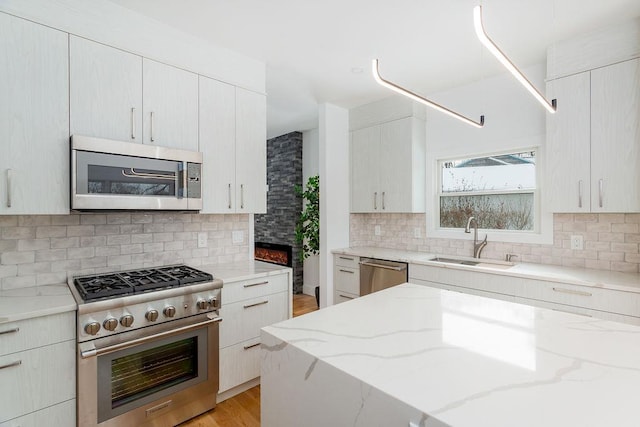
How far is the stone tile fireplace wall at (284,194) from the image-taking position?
17.1ft

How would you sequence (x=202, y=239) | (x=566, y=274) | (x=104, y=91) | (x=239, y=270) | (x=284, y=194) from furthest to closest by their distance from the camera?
1. (x=284, y=194)
2. (x=202, y=239)
3. (x=239, y=270)
4. (x=566, y=274)
5. (x=104, y=91)

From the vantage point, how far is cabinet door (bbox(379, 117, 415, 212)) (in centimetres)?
350

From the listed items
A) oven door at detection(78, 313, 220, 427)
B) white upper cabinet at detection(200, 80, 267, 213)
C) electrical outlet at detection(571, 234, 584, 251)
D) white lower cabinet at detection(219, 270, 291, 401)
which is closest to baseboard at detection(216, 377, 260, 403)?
white lower cabinet at detection(219, 270, 291, 401)

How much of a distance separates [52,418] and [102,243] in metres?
1.04

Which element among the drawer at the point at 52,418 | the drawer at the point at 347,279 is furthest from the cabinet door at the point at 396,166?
the drawer at the point at 52,418

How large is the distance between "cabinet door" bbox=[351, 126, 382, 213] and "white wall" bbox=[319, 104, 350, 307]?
0.40 feet

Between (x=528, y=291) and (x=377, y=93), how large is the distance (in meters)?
2.40

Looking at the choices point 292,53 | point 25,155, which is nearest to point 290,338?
point 25,155

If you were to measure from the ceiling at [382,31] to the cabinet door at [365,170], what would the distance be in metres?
0.77

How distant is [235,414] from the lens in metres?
2.20

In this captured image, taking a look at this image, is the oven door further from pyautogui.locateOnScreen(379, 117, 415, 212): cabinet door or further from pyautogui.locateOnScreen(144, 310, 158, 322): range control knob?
pyautogui.locateOnScreen(379, 117, 415, 212): cabinet door

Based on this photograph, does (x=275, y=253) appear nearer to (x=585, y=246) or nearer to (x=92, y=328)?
(x=92, y=328)

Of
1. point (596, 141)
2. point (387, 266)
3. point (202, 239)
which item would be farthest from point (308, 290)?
point (596, 141)

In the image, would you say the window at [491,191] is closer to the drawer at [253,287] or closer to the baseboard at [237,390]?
the drawer at [253,287]
